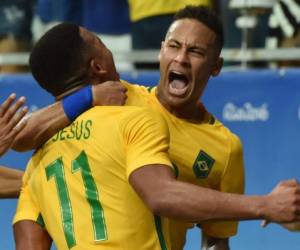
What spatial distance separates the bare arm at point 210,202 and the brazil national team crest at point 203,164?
948 millimetres

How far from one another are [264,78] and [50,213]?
3.04 meters

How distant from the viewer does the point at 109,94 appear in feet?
15.8

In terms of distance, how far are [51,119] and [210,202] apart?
947mm

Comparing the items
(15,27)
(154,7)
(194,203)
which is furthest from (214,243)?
(15,27)

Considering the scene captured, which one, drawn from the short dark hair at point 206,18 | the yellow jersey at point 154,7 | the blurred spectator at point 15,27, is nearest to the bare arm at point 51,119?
the short dark hair at point 206,18

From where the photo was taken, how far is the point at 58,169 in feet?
15.1

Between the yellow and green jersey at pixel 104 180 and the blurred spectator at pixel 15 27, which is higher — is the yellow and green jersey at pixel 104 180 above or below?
above

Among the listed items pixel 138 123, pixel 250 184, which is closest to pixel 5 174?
pixel 138 123

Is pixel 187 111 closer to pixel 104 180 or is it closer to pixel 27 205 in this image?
pixel 27 205

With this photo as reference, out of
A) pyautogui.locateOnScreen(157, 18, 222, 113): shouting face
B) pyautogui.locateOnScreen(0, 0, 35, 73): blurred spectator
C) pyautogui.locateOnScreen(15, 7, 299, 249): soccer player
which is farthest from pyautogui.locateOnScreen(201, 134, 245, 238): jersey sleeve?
pyautogui.locateOnScreen(0, 0, 35, 73): blurred spectator

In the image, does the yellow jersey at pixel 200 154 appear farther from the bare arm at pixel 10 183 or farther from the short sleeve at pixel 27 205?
the bare arm at pixel 10 183

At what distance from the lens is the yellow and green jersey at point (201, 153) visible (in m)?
5.18

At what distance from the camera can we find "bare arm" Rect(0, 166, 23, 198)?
214 inches

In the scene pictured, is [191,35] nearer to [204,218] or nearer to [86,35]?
[86,35]
